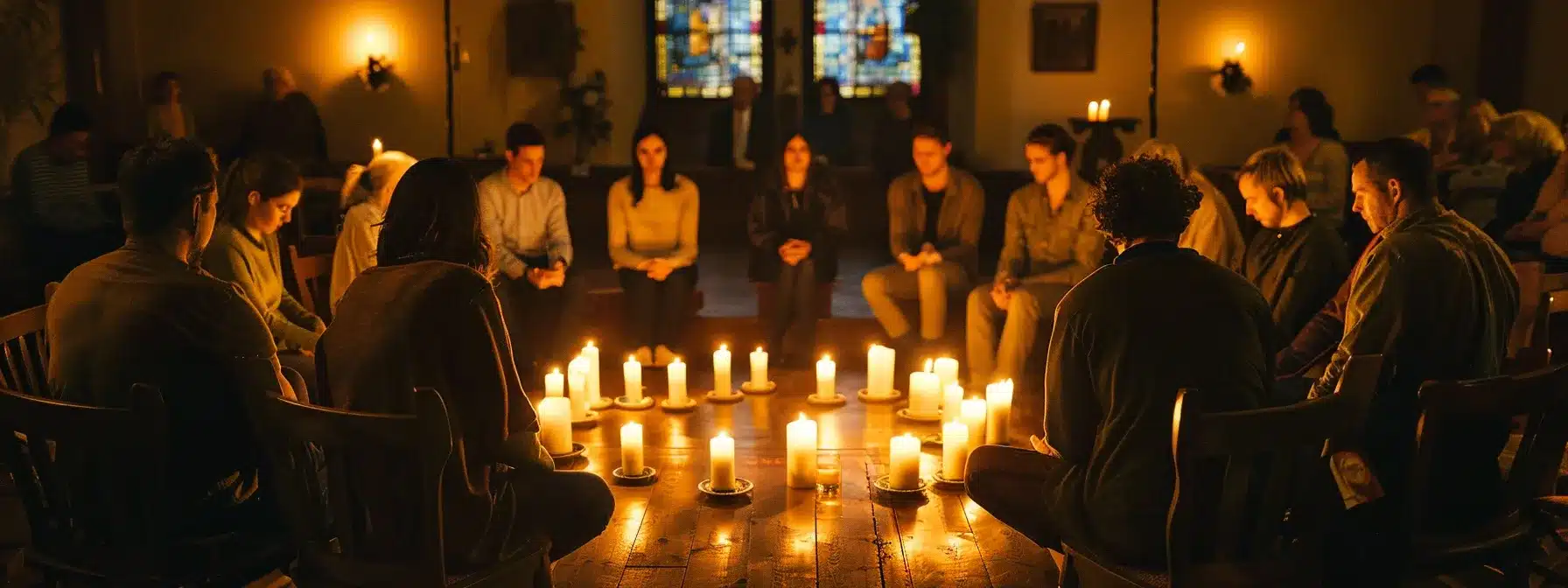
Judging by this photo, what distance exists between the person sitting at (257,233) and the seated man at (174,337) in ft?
4.98

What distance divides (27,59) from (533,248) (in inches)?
193

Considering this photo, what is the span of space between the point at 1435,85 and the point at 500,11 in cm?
722

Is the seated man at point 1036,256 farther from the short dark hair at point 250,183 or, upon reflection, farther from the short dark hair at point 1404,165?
the short dark hair at point 250,183

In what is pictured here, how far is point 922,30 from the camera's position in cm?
1209

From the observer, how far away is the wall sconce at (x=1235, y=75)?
35.7ft

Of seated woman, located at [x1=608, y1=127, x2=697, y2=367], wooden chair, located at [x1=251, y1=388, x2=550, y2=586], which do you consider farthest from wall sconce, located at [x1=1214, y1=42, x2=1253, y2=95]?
wooden chair, located at [x1=251, y1=388, x2=550, y2=586]

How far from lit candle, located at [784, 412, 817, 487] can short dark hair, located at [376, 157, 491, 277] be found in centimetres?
156

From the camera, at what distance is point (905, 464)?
12.9 feet

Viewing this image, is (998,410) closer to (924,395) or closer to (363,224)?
(924,395)

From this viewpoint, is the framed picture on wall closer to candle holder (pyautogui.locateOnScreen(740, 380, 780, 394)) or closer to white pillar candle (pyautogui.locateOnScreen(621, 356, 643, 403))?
candle holder (pyautogui.locateOnScreen(740, 380, 780, 394))

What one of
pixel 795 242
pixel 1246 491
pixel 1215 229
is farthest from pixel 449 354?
pixel 795 242

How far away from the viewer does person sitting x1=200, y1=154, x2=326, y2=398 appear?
4164 mm

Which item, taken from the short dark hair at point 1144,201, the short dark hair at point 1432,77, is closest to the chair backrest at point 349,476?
the short dark hair at point 1144,201

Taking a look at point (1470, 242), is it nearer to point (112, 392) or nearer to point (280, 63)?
point (112, 392)
